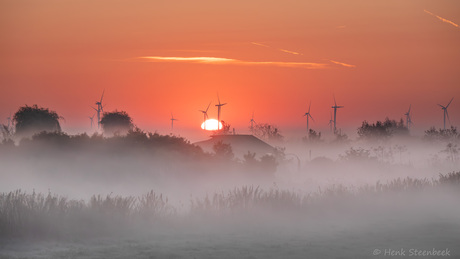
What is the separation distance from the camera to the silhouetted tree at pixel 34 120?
246 ft

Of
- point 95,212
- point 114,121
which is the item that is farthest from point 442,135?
point 95,212

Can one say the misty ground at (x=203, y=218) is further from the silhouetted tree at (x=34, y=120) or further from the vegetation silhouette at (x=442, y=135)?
the vegetation silhouette at (x=442, y=135)

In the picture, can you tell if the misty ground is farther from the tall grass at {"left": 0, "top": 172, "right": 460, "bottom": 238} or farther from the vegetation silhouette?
the vegetation silhouette

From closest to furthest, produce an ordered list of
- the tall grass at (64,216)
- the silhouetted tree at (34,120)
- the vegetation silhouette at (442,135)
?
the tall grass at (64,216), the silhouetted tree at (34,120), the vegetation silhouette at (442,135)

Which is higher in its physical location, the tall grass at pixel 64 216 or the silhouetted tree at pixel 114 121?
the silhouetted tree at pixel 114 121

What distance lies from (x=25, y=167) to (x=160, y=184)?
984cm

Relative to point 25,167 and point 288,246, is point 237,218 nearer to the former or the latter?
point 288,246

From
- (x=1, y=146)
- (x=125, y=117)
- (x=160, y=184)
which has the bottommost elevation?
(x=160, y=184)

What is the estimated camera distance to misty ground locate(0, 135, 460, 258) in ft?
75.0

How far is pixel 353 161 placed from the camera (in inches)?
3989

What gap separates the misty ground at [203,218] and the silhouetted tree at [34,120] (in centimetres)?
2179

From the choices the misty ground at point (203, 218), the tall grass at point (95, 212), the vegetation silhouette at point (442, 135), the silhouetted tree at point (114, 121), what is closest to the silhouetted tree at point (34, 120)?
the silhouetted tree at point (114, 121)

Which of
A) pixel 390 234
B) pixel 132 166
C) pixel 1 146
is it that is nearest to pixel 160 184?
pixel 132 166

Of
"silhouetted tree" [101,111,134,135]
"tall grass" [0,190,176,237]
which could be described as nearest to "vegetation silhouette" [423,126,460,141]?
"silhouetted tree" [101,111,134,135]
